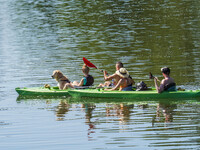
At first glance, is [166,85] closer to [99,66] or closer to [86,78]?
[86,78]

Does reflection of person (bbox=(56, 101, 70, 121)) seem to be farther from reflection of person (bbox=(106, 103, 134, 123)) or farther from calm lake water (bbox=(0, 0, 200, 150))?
reflection of person (bbox=(106, 103, 134, 123))

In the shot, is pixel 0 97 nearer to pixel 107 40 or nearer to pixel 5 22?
pixel 107 40

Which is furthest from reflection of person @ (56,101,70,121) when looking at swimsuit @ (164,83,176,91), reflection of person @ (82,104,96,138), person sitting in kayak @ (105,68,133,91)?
swimsuit @ (164,83,176,91)

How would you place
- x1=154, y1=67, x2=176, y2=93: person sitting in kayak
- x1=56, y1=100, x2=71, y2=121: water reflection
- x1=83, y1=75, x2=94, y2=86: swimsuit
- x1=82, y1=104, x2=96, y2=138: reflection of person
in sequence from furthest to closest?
x1=83, y1=75, x2=94, y2=86: swimsuit < x1=154, y1=67, x2=176, y2=93: person sitting in kayak < x1=56, y1=100, x2=71, y2=121: water reflection < x1=82, y1=104, x2=96, y2=138: reflection of person

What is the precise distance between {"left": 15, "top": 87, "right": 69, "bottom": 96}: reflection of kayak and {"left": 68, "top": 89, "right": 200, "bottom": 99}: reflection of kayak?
0.50 meters

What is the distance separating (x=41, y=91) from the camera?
18219 millimetres

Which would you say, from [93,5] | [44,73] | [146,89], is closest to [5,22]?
[93,5]

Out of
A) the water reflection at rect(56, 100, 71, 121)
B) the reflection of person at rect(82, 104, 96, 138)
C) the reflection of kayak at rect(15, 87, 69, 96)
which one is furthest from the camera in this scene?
the reflection of kayak at rect(15, 87, 69, 96)

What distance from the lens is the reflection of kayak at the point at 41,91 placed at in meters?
17.9

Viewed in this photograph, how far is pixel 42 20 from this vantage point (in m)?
50.4

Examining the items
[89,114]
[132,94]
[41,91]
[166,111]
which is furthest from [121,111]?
[41,91]

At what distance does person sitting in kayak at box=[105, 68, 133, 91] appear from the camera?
1669 centimetres

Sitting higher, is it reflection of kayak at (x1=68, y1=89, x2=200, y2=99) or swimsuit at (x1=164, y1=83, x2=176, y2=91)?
swimsuit at (x1=164, y1=83, x2=176, y2=91)

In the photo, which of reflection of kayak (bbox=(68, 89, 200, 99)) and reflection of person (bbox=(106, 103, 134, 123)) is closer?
reflection of person (bbox=(106, 103, 134, 123))
